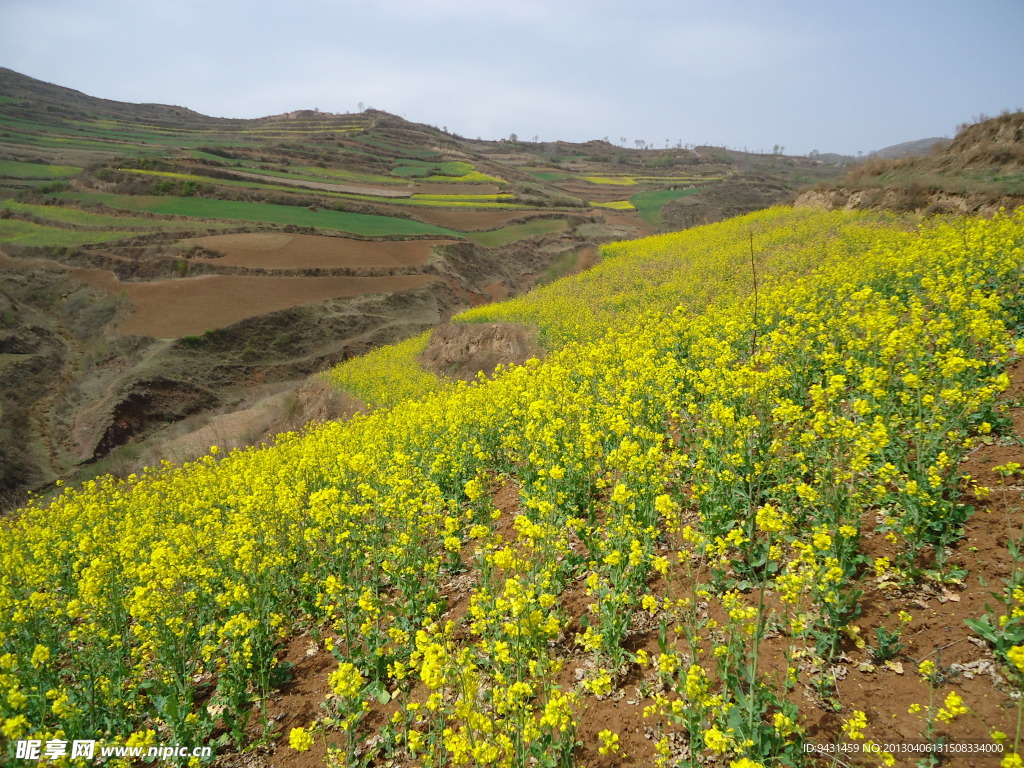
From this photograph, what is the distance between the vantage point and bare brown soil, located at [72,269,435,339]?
33562mm

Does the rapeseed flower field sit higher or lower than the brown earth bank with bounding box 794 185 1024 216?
lower

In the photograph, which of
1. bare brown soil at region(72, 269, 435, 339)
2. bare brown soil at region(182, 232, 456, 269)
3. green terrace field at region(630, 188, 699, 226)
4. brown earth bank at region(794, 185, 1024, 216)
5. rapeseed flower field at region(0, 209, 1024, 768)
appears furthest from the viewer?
green terrace field at region(630, 188, 699, 226)

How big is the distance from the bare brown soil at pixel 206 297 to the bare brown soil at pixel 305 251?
2509 millimetres

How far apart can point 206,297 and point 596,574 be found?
40.1m

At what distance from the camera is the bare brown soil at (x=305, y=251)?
40.8 metres

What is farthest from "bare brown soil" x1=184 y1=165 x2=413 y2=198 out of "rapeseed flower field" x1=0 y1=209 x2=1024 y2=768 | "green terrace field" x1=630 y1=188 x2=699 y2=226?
"rapeseed flower field" x1=0 y1=209 x2=1024 y2=768

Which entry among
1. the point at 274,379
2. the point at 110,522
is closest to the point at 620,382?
the point at 110,522

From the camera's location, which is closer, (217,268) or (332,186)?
(217,268)

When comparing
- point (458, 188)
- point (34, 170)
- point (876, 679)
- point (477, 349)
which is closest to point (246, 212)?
point (34, 170)

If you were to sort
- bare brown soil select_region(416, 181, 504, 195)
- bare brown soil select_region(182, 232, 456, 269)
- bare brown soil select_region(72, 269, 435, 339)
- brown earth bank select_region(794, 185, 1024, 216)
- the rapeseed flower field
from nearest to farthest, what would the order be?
1. the rapeseed flower field
2. brown earth bank select_region(794, 185, 1024, 216)
3. bare brown soil select_region(72, 269, 435, 339)
4. bare brown soil select_region(182, 232, 456, 269)
5. bare brown soil select_region(416, 181, 504, 195)

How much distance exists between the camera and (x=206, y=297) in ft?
118

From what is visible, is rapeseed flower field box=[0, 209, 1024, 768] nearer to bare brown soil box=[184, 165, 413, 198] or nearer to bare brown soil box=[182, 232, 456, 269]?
bare brown soil box=[182, 232, 456, 269]

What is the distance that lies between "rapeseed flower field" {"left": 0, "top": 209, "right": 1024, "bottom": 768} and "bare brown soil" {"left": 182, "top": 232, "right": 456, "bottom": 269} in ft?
117

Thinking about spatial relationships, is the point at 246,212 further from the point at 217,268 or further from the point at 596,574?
the point at 596,574
